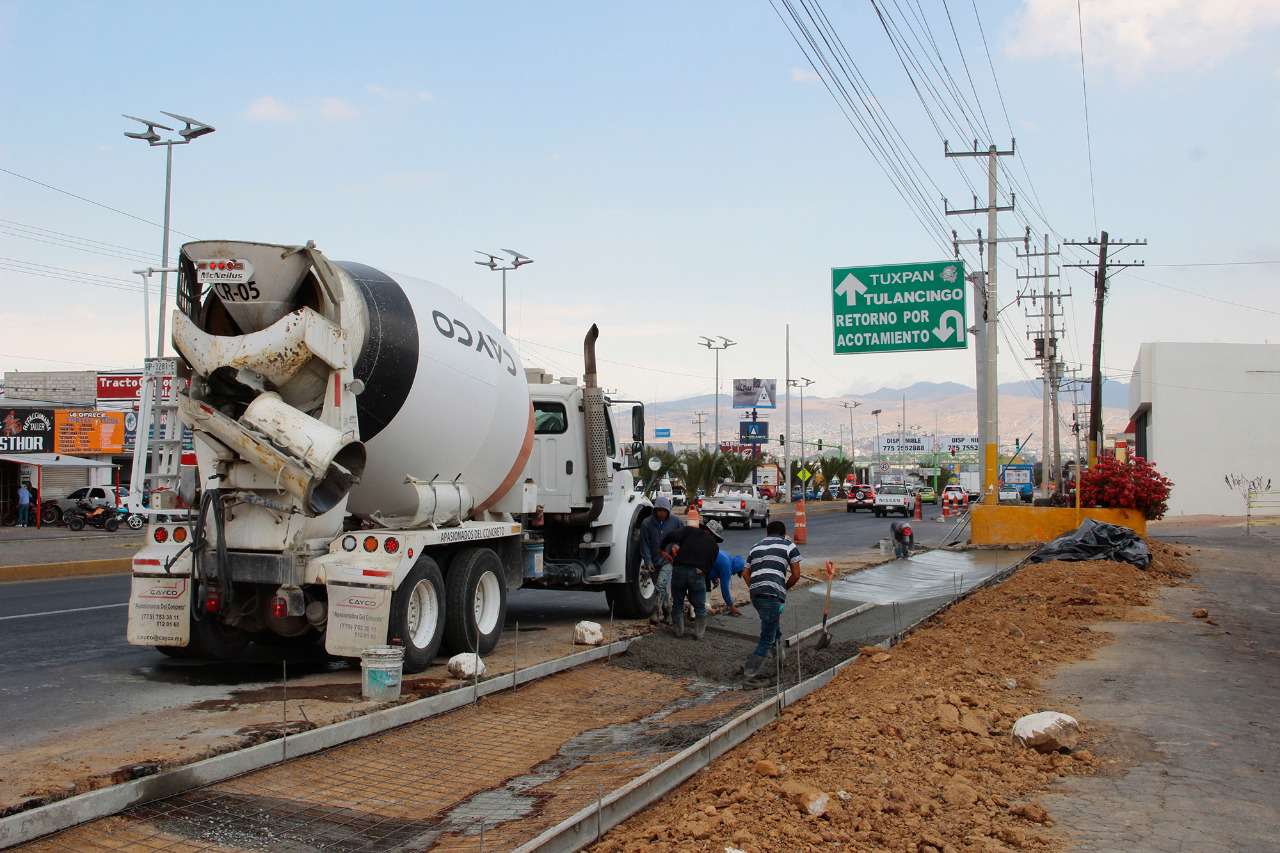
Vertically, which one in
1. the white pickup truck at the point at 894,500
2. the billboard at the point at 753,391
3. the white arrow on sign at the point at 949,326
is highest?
the billboard at the point at 753,391

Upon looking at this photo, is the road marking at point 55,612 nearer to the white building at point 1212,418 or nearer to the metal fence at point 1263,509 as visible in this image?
the metal fence at point 1263,509

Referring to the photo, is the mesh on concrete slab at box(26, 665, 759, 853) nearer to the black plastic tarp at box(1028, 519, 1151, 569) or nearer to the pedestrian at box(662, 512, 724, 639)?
the pedestrian at box(662, 512, 724, 639)

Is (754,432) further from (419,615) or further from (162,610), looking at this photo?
(162,610)

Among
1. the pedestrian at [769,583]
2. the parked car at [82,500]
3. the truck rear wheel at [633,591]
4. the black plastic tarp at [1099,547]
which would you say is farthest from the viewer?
the parked car at [82,500]

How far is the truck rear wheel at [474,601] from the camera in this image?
1073cm

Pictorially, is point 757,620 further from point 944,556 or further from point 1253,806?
point 944,556

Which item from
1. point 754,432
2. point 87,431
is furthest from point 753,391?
point 87,431

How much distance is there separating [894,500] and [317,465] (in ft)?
161

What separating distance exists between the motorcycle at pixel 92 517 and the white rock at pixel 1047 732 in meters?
34.1

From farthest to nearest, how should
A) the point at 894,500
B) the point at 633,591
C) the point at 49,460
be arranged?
the point at 894,500, the point at 49,460, the point at 633,591

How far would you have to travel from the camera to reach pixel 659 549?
1427 cm

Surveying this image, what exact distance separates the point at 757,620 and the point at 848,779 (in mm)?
8481

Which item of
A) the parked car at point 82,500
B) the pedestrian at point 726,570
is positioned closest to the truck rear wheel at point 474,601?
the pedestrian at point 726,570

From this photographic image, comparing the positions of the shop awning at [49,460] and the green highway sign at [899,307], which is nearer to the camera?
the green highway sign at [899,307]
